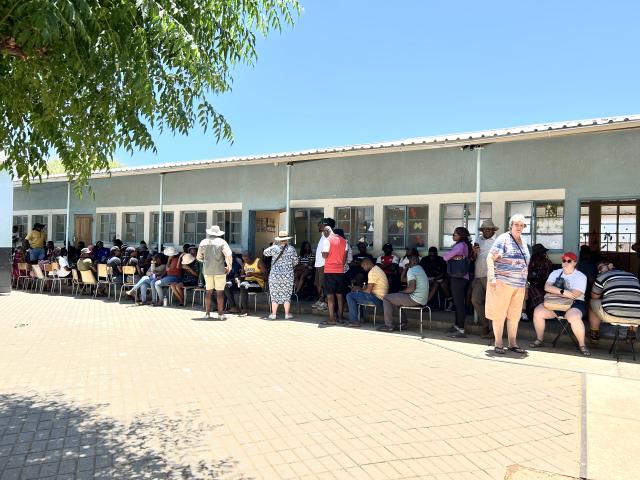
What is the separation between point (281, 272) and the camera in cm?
962

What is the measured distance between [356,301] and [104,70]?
21.0 feet

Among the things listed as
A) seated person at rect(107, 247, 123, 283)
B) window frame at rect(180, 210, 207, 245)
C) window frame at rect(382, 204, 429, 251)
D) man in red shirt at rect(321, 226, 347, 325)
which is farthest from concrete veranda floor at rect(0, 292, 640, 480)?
window frame at rect(180, 210, 207, 245)

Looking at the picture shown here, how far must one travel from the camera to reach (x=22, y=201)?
19516 mm

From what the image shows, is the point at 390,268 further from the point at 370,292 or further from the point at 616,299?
the point at 616,299

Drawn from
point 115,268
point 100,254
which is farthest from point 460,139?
point 100,254

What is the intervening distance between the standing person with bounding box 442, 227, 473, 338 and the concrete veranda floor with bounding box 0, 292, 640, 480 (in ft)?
1.37

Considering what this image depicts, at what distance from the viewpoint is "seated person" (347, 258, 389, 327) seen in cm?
881

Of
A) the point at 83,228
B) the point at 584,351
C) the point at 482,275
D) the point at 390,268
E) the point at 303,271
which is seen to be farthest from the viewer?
the point at 83,228

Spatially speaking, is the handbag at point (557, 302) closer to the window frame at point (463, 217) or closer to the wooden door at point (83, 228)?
the window frame at point (463, 217)

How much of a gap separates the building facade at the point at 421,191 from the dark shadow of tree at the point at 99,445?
6019 mm

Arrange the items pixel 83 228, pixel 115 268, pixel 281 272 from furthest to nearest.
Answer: pixel 83 228
pixel 115 268
pixel 281 272

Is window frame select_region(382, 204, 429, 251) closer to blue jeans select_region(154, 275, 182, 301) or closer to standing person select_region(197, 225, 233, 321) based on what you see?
standing person select_region(197, 225, 233, 321)

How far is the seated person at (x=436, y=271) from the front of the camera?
371 inches

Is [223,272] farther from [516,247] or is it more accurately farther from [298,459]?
[298,459]
